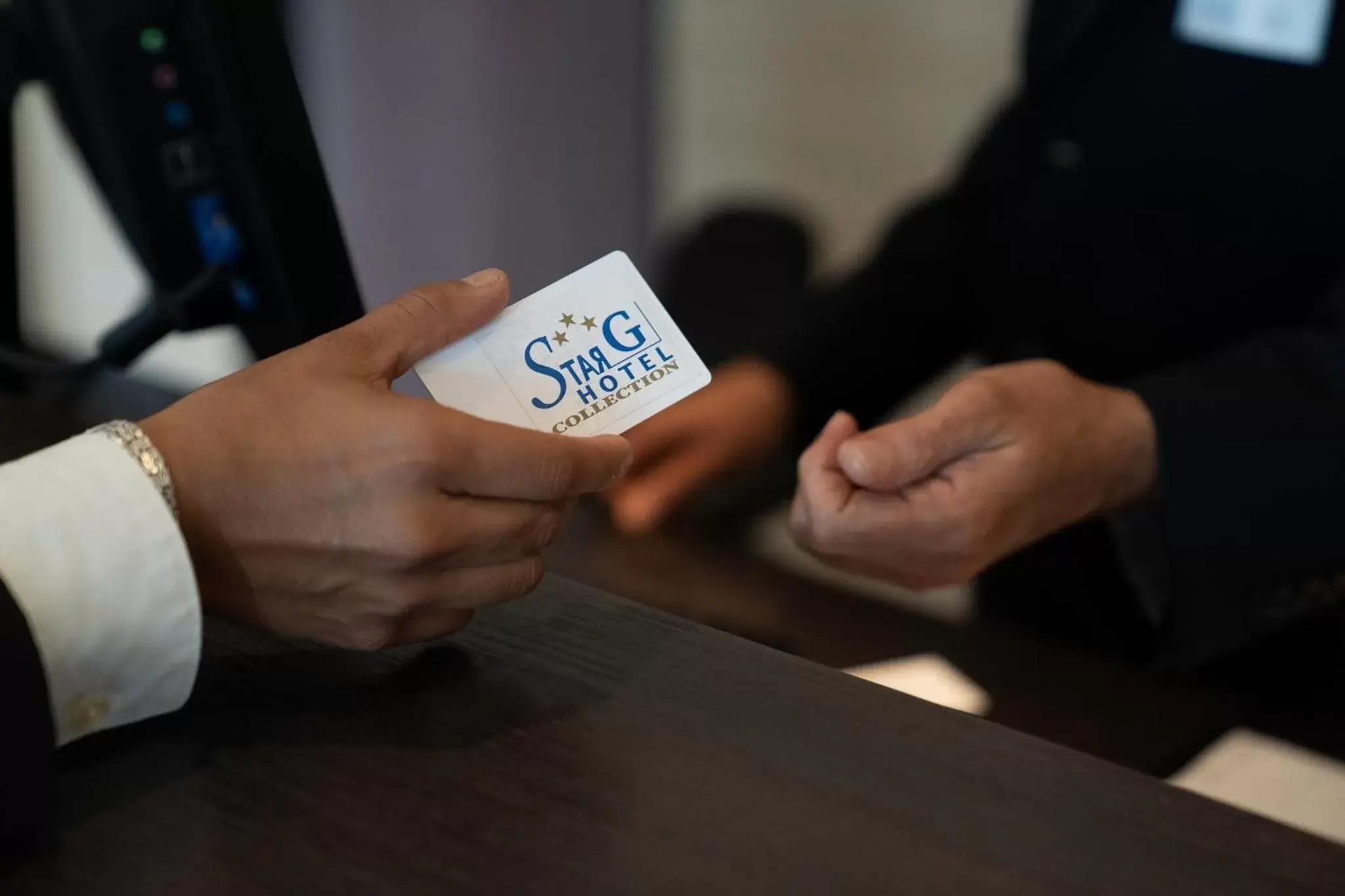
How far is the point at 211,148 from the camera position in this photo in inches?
26.4

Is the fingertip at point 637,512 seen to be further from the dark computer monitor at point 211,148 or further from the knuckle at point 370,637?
the knuckle at point 370,637

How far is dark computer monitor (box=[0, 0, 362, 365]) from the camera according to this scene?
0.60m

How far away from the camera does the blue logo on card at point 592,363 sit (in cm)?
53


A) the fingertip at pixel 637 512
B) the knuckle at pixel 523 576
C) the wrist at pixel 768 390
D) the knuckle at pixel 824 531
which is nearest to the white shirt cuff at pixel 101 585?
the knuckle at pixel 523 576

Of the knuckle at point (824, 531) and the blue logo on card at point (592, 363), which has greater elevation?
the blue logo on card at point (592, 363)

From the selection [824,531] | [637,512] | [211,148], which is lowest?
[637,512]

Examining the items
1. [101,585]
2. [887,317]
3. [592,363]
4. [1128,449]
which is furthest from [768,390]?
[101,585]

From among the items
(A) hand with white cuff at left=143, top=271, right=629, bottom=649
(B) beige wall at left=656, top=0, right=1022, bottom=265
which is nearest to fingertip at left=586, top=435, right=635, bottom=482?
(A) hand with white cuff at left=143, top=271, right=629, bottom=649

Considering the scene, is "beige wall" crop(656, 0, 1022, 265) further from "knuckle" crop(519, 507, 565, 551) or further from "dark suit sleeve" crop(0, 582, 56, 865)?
"dark suit sleeve" crop(0, 582, 56, 865)

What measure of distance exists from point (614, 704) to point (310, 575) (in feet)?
0.45

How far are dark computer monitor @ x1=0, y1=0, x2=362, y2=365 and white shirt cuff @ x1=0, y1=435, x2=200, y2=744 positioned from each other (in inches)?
7.3

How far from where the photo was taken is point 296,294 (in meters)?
0.64

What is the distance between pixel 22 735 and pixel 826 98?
5.35 feet

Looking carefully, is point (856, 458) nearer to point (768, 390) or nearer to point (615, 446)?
point (615, 446)
